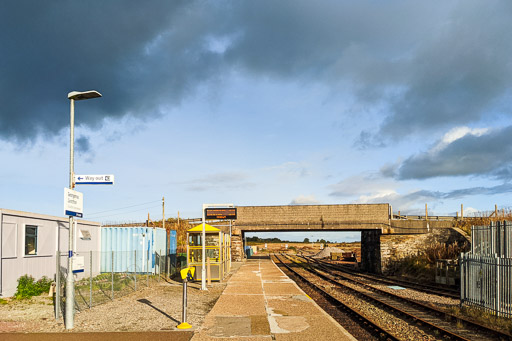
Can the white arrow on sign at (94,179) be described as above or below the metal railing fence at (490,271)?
above

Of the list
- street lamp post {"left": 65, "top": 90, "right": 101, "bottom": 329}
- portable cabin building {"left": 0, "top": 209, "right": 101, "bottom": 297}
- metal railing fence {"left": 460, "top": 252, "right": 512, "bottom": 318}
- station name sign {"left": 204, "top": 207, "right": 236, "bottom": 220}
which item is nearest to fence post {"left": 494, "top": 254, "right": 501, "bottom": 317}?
metal railing fence {"left": 460, "top": 252, "right": 512, "bottom": 318}

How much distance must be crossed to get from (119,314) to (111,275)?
869 cm

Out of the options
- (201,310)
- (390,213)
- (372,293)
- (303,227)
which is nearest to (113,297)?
(201,310)

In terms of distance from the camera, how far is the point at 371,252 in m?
38.2

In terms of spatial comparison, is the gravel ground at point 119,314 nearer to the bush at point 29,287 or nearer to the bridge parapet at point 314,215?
the bush at point 29,287

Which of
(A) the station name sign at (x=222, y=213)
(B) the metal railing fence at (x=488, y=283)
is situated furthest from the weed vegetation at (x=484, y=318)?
(A) the station name sign at (x=222, y=213)

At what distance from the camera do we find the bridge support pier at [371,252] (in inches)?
1380

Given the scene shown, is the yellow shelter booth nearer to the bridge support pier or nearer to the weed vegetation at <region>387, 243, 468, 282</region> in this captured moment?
the weed vegetation at <region>387, 243, 468, 282</region>

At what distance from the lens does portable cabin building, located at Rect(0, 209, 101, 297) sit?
1606 cm

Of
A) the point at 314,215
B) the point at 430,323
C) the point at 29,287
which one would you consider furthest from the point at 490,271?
the point at 314,215

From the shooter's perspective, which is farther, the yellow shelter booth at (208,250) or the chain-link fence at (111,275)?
the yellow shelter booth at (208,250)

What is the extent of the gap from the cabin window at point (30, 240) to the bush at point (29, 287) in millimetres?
1050

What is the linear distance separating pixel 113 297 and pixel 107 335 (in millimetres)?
6550

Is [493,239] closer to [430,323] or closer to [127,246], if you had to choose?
[430,323]
